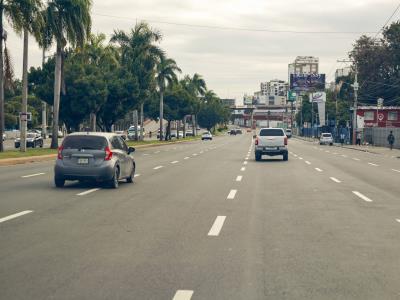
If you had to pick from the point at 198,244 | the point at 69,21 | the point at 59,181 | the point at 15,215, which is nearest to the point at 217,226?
the point at 198,244

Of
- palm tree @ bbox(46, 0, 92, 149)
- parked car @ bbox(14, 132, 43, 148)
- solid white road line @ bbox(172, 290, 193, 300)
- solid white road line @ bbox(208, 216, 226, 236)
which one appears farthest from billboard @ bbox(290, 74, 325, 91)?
solid white road line @ bbox(172, 290, 193, 300)

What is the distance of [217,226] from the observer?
10.4m

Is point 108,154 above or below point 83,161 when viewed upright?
above

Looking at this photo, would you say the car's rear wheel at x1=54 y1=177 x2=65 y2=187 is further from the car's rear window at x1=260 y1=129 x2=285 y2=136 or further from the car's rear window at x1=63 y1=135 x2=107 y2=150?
the car's rear window at x1=260 y1=129 x2=285 y2=136

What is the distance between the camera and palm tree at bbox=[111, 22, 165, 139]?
64.9 m

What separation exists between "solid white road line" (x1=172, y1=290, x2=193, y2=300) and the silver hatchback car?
35.3 ft

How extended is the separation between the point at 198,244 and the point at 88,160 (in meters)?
8.56

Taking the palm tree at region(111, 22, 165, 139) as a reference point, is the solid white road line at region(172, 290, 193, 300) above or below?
Result: below

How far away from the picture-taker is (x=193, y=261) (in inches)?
298

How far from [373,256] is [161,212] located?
5052mm

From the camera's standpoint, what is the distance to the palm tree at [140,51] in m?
64.9

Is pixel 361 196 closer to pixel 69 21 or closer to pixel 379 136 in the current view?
pixel 69 21

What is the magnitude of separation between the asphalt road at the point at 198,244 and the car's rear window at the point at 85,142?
130 centimetres

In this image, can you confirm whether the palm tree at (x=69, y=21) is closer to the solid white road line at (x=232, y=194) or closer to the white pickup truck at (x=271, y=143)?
the white pickup truck at (x=271, y=143)
